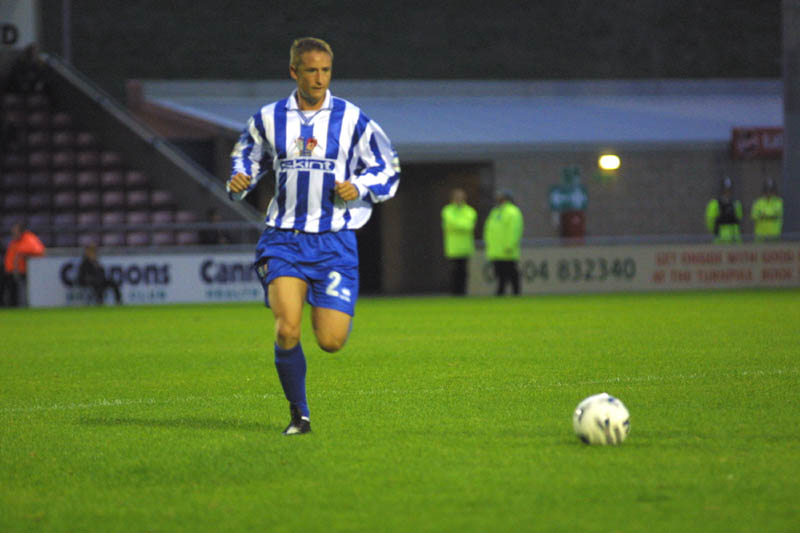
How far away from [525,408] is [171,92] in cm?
2461

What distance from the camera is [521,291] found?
2612 centimetres

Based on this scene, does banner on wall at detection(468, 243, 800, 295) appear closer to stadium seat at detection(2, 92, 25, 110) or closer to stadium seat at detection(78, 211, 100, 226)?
stadium seat at detection(78, 211, 100, 226)

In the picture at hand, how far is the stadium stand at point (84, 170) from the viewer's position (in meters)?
28.0

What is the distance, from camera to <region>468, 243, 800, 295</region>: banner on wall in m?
26.3

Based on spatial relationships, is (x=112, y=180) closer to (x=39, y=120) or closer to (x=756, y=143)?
(x=39, y=120)

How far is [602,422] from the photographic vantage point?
6312 millimetres

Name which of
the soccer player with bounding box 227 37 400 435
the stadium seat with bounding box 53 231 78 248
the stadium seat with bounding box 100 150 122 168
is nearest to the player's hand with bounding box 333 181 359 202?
the soccer player with bounding box 227 37 400 435

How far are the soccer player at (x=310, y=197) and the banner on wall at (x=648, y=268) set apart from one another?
1907cm

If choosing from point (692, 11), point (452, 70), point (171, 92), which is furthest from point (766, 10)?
point (171, 92)

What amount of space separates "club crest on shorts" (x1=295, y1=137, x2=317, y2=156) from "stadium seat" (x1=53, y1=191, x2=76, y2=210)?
22.9m

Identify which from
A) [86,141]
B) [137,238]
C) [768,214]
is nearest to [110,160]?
[86,141]

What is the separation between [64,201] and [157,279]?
18.1ft

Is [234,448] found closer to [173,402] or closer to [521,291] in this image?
[173,402]

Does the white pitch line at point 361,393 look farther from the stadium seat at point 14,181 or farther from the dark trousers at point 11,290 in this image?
the stadium seat at point 14,181
